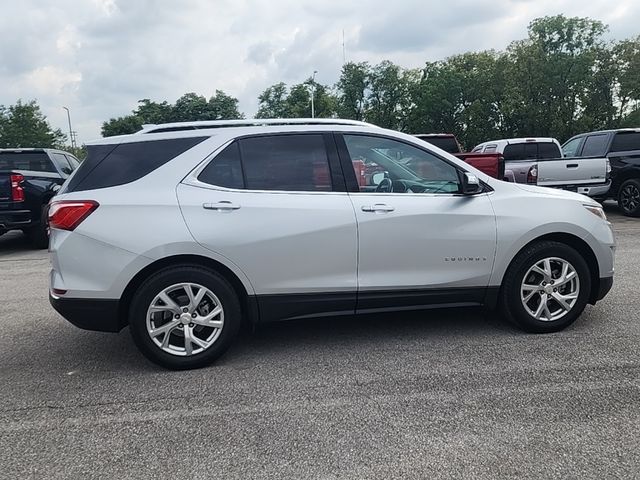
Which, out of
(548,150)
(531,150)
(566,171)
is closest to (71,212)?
(566,171)

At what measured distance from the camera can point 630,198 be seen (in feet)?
38.5

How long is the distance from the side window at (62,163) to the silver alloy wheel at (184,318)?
28.3ft

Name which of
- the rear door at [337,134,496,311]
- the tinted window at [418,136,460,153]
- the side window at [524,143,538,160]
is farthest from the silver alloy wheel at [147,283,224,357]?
the side window at [524,143,538,160]

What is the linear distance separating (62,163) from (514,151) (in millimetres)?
10474

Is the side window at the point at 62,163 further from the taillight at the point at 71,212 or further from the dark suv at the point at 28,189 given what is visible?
the taillight at the point at 71,212

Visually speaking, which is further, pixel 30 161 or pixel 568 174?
pixel 30 161

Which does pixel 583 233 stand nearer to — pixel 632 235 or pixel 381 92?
pixel 632 235

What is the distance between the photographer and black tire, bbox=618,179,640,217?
1162 centimetres

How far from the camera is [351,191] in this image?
4113mm

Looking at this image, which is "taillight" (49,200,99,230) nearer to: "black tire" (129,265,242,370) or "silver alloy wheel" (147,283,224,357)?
"black tire" (129,265,242,370)

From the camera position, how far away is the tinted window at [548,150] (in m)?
13.2

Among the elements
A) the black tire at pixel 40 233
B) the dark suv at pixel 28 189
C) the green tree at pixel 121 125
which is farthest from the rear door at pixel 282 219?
the green tree at pixel 121 125

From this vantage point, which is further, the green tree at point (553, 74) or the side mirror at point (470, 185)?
the green tree at point (553, 74)

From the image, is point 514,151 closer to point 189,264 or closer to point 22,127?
point 189,264
